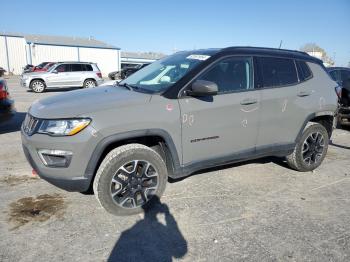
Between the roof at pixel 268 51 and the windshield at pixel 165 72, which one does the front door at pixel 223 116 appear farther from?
the windshield at pixel 165 72

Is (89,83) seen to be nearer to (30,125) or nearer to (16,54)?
(30,125)

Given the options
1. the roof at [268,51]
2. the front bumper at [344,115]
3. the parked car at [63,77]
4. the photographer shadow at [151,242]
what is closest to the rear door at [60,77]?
the parked car at [63,77]

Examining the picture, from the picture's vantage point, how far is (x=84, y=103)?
3383 mm

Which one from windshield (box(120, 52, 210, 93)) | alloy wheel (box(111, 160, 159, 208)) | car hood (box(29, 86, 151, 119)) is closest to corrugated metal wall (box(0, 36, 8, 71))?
windshield (box(120, 52, 210, 93))

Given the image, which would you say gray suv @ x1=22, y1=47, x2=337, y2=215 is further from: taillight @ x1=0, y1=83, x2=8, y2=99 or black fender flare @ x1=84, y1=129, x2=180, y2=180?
taillight @ x1=0, y1=83, x2=8, y2=99

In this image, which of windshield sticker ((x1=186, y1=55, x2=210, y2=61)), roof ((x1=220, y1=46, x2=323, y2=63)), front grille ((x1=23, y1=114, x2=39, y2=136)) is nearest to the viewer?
front grille ((x1=23, y1=114, x2=39, y2=136))

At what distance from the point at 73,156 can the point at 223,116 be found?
176cm

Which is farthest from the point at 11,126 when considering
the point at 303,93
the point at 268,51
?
the point at 303,93

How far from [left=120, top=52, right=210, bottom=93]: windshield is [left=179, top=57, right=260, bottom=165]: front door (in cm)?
27

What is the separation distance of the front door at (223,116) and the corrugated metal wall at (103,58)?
45.2 metres

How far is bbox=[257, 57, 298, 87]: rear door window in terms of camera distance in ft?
14.0

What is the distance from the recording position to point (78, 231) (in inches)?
127

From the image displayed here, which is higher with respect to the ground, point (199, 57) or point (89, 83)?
point (199, 57)

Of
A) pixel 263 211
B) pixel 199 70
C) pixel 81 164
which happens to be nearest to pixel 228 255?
pixel 263 211
